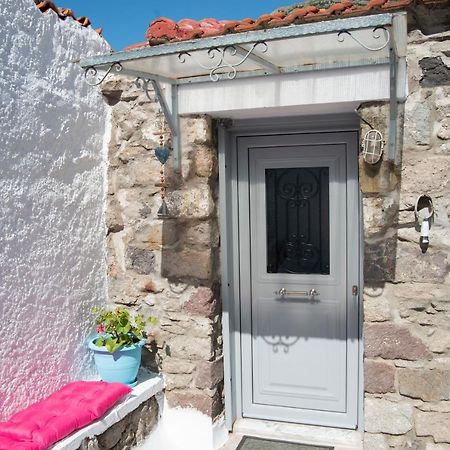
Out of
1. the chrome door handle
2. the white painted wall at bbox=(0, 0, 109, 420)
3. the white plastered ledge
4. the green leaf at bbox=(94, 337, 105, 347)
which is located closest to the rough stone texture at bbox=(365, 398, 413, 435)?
the chrome door handle

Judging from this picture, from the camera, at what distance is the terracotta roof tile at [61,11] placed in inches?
132

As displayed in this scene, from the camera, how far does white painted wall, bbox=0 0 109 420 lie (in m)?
3.08

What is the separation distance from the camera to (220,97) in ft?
11.5

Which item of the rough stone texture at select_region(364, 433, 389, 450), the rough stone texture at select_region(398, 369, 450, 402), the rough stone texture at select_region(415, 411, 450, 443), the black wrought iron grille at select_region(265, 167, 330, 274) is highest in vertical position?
the black wrought iron grille at select_region(265, 167, 330, 274)

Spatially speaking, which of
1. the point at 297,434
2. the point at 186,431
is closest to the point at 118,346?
the point at 186,431

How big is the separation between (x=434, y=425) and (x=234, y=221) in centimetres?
182

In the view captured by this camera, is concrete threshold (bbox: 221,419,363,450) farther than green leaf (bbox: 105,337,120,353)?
Yes

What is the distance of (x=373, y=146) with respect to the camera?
3.15m

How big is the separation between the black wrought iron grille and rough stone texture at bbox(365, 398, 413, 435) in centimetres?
92

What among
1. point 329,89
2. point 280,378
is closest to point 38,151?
point 329,89

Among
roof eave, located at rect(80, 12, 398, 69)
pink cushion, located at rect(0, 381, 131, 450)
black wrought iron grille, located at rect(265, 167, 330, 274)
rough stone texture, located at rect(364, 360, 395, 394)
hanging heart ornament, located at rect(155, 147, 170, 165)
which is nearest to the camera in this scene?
roof eave, located at rect(80, 12, 398, 69)

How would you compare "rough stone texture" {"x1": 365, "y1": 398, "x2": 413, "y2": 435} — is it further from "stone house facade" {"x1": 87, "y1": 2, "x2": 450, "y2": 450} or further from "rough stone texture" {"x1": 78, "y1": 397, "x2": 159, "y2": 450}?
"rough stone texture" {"x1": 78, "y1": 397, "x2": 159, "y2": 450}

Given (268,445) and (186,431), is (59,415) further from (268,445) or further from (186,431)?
(268,445)

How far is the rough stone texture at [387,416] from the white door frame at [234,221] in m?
0.36
